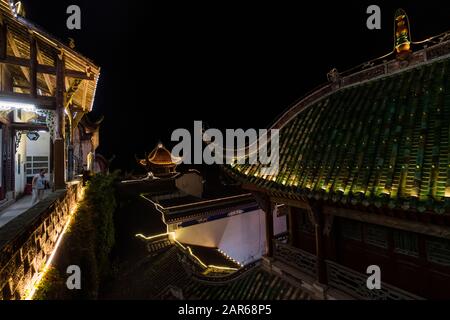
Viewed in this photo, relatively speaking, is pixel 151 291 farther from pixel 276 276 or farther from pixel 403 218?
pixel 403 218

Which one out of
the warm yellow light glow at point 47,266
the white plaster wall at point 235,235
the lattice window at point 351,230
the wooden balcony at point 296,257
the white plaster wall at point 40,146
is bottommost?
the white plaster wall at point 235,235

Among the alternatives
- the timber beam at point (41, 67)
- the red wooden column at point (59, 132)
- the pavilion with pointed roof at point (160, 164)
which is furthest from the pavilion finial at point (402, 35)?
the pavilion with pointed roof at point (160, 164)

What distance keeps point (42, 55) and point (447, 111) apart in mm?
13429

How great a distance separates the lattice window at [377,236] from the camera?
6.21 meters

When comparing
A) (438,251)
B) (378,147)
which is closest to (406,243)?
(438,251)

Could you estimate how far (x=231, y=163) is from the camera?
332 inches

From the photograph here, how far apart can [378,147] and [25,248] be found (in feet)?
24.9

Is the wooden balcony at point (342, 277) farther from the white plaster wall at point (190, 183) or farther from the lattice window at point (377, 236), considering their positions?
the white plaster wall at point (190, 183)

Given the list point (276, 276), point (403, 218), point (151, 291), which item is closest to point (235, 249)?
point (151, 291)

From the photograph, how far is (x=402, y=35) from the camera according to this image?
6320 millimetres

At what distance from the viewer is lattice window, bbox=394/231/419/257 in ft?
18.5

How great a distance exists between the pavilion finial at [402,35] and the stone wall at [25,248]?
951 cm

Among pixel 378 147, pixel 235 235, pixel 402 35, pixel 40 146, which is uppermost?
pixel 402 35

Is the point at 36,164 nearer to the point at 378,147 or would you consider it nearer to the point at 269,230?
the point at 269,230
